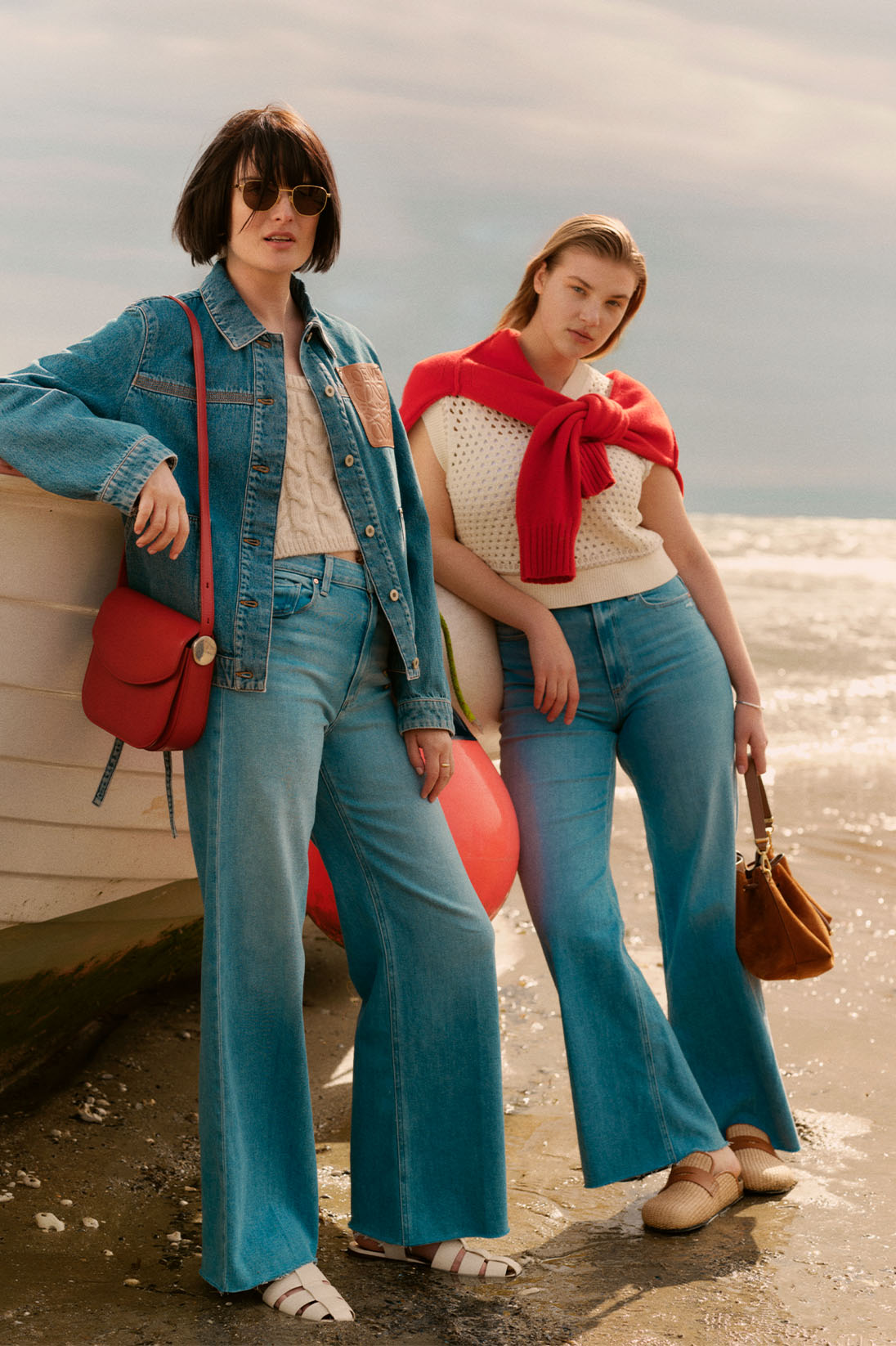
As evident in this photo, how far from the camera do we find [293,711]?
88.0 inches

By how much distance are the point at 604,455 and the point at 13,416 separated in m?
1.23

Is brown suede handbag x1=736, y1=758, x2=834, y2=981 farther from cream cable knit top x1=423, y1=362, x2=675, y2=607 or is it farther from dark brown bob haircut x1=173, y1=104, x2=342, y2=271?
dark brown bob haircut x1=173, y1=104, x2=342, y2=271

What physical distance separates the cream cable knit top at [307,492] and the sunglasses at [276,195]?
0.28 m

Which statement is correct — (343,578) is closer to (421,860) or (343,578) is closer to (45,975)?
(421,860)

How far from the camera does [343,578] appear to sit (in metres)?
2.32

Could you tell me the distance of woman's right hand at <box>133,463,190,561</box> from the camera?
209 cm

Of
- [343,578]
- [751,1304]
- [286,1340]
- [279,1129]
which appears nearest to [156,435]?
[343,578]

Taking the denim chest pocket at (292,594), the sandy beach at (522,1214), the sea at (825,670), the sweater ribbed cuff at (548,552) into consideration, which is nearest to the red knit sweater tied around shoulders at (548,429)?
the sweater ribbed cuff at (548,552)

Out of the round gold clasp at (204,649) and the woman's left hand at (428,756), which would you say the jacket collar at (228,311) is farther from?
the woman's left hand at (428,756)

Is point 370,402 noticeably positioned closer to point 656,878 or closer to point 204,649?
point 204,649

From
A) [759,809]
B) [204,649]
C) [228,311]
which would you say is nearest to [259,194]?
[228,311]

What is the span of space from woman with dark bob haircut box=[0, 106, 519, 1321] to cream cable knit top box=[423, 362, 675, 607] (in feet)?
1.09

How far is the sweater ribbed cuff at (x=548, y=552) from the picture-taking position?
8.96 feet

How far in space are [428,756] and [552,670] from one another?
411mm
